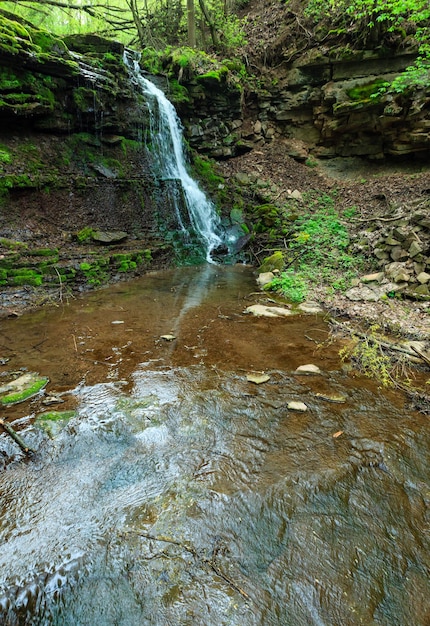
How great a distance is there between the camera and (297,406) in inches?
122

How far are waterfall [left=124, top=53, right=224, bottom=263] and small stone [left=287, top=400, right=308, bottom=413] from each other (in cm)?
740

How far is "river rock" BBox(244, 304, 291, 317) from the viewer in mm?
5633

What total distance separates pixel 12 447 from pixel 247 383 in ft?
7.13

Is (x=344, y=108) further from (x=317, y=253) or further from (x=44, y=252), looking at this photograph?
(x=44, y=252)

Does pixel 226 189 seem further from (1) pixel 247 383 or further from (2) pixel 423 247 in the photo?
(1) pixel 247 383

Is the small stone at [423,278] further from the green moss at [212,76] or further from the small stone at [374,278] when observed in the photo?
the green moss at [212,76]

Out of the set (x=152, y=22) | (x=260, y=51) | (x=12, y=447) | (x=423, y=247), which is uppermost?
(x=152, y=22)

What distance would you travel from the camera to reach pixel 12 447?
2533 mm

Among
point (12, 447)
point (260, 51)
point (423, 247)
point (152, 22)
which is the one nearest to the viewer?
point (12, 447)

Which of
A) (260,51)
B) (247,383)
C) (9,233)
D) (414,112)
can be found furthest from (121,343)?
(260,51)

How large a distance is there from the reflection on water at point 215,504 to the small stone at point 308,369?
0.09 meters

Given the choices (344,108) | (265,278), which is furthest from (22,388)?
(344,108)

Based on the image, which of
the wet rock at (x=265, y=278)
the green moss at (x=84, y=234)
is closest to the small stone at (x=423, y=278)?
the wet rock at (x=265, y=278)

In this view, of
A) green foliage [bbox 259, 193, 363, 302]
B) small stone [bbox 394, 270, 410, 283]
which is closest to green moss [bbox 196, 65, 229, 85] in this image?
green foliage [bbox 259, 193, 363, 302]
